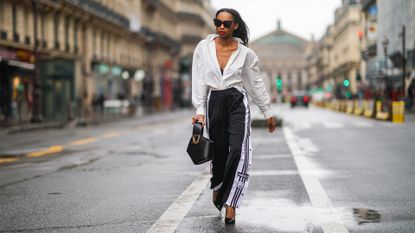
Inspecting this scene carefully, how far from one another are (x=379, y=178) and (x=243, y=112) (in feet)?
12.0

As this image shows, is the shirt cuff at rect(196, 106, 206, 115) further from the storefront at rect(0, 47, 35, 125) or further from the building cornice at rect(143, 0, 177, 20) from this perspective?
the building cornice at rect(143, 0, 177, 20)

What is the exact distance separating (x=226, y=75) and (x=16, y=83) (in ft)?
113

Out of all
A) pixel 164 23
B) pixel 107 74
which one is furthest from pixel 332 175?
pixel 164 23

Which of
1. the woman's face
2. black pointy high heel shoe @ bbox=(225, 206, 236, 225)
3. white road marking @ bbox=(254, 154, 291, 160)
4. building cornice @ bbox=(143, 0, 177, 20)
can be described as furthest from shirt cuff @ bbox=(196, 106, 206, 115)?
building cornice @ bbox=(143, 0, 177, 20)

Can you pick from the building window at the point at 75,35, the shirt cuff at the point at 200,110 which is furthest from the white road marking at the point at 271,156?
the building window at the point at 75,35

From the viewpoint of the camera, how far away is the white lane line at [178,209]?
6291 mm

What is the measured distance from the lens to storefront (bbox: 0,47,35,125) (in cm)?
3781

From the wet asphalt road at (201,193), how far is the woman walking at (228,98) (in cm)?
38

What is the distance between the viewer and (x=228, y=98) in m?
6.74

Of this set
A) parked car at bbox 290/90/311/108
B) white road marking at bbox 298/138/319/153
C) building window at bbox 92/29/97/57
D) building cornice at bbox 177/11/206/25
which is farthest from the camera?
building cornice at bbox 177/11/206/25

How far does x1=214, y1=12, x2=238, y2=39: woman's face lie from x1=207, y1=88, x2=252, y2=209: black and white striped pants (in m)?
0.47

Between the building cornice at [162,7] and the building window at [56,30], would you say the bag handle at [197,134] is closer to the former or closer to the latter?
the building window at [56,30]

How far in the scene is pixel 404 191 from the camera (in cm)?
841

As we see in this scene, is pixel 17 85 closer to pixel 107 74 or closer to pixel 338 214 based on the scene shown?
pixel 107 74
